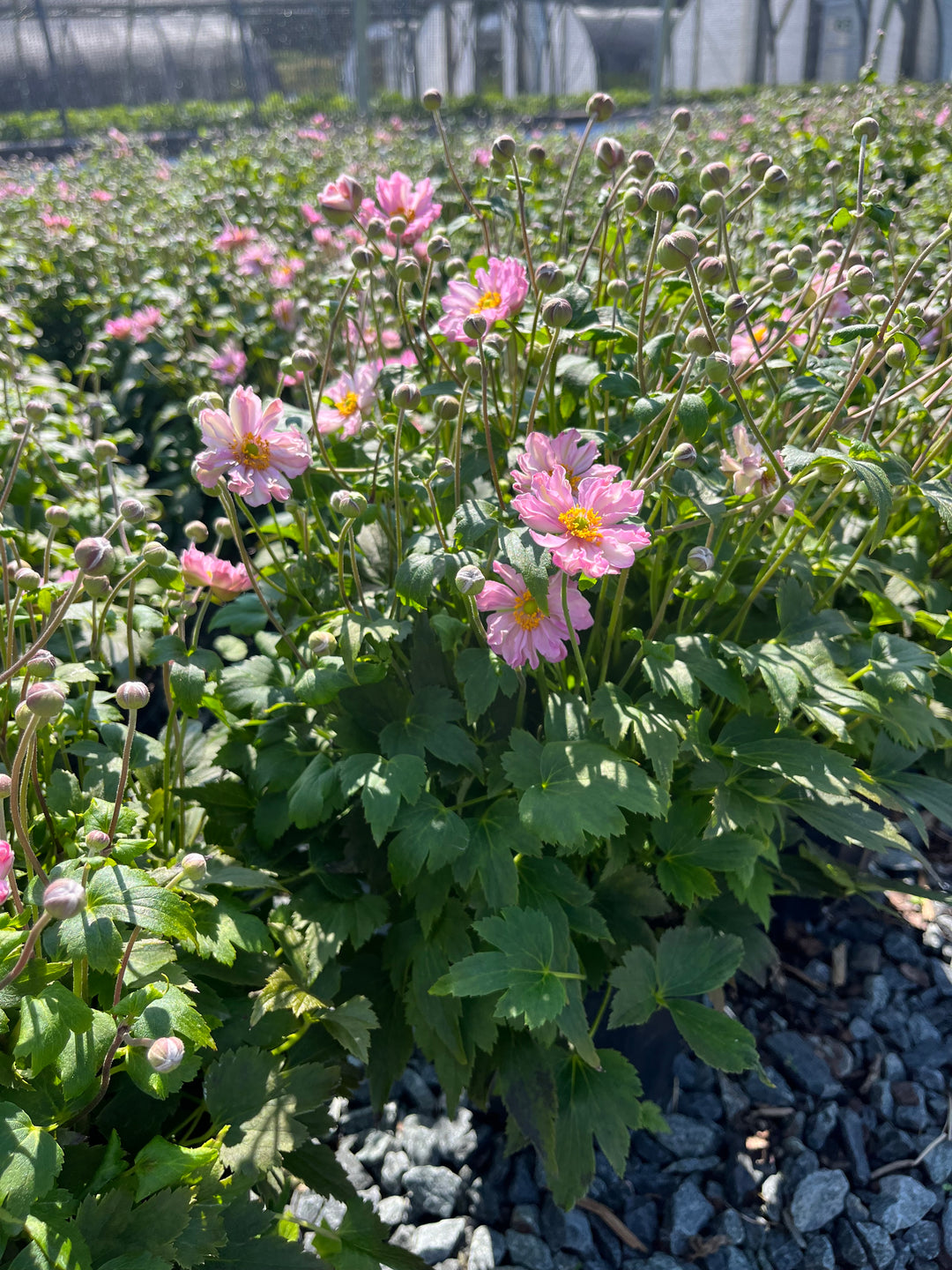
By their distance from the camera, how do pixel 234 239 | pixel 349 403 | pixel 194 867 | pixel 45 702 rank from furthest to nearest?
pixel 234 239 → pixel 349 403 → pixel 194 867 → pixel 45 702

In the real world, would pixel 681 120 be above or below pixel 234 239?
above

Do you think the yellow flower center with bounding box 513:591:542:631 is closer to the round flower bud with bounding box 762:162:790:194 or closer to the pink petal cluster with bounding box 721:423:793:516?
the pink petal cluster with bounding box 721:423:793:516

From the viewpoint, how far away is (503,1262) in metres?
1.48

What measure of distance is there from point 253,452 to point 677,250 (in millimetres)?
620

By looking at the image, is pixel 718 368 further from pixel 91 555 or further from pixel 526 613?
pixel 91 555

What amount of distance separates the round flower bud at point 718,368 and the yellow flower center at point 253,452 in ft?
1.97

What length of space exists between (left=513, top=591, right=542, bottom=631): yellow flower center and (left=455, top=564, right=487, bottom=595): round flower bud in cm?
9

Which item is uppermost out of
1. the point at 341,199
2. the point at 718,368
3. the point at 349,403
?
the point at 341,199

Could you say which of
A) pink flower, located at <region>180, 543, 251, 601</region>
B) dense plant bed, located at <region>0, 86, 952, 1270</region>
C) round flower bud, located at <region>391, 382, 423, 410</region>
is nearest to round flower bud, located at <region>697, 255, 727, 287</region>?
dense plant bed, located at <region>0, 86, 952, 1270</region>

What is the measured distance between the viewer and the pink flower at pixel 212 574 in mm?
1366

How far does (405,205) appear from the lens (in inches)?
67.1

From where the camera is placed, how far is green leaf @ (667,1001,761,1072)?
1.29m

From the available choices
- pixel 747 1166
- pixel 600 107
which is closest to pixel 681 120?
pixel 600 107

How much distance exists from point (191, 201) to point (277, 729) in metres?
4.02
